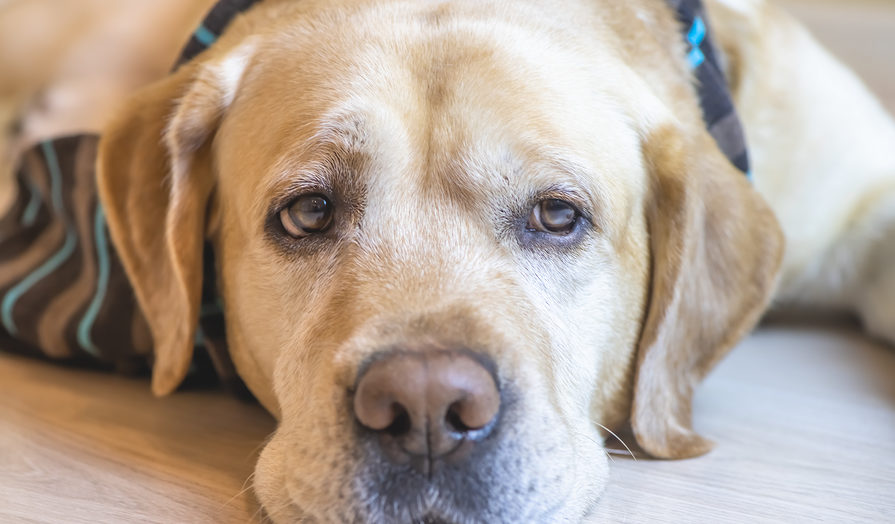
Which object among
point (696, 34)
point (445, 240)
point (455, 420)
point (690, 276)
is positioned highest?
point (696, 34)

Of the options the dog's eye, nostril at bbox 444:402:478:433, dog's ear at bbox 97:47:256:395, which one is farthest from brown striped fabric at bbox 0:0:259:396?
nostril at bbox 444:402:478:433

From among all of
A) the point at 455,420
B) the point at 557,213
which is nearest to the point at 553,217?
the point at 557,213

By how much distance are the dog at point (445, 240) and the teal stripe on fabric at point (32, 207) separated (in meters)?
0.77

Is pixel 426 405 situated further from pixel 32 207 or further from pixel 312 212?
pixel 32 207

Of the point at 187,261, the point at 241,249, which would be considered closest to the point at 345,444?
the point at 241,249

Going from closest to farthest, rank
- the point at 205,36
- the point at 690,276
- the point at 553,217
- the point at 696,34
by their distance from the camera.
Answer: the point at 553,217 < the point at 690,276 < the point at 696,34 < the point at 205,36

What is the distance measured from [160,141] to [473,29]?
833 mm

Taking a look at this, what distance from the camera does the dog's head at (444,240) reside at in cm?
157

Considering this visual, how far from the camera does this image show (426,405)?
4.74ft

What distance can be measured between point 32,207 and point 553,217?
189cm

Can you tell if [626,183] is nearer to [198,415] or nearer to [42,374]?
[198,415]

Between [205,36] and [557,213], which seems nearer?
[557,213]

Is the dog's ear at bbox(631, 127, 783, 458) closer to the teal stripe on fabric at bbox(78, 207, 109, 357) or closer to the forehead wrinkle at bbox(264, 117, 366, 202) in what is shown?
the forehead wrinkle at bbox(264, 117, 366, 202)

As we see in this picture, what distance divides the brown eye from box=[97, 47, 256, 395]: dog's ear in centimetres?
39
